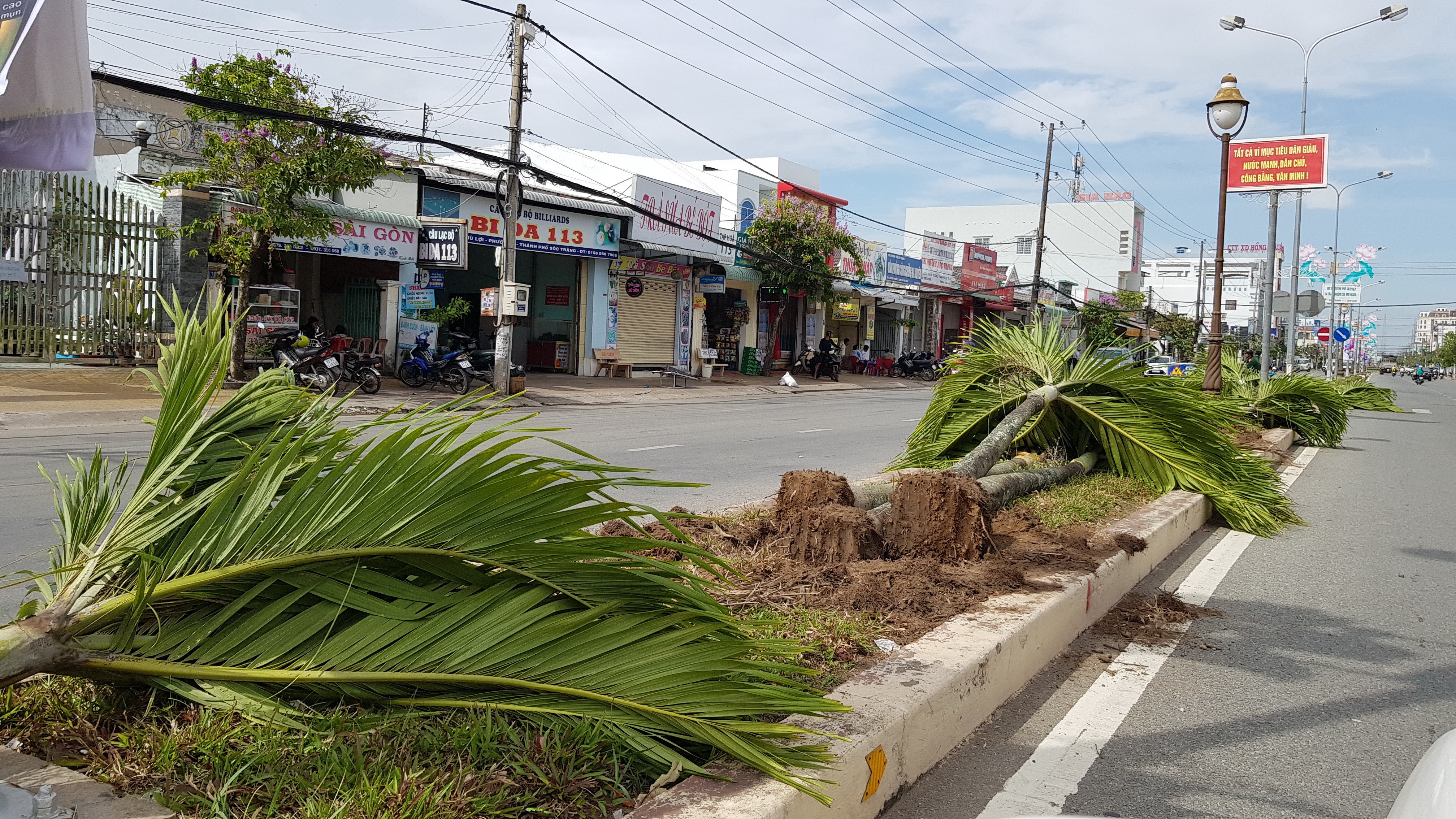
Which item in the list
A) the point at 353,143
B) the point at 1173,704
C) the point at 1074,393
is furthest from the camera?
the point at 353,143

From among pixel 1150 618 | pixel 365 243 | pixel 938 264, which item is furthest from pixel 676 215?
pixel 1150 618

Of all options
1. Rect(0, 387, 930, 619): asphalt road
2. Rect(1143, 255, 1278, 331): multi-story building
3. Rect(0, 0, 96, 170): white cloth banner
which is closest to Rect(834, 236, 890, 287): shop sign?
Rect(0, 387, 930, 619): asphalt road

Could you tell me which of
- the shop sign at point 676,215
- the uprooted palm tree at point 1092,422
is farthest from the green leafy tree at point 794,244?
the uprooted palm tree at point 1092,422

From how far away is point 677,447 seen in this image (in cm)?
1191

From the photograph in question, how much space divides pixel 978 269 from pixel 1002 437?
38.7 meters

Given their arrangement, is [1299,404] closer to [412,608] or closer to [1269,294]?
[1269,294]

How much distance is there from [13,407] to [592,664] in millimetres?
13460

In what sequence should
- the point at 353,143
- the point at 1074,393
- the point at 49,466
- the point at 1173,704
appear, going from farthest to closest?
the point at 353,143 → the point at 49,466 → the point at 1074,393 → the point at 1173,704

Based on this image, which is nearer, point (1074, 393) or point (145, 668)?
point (145, 668)

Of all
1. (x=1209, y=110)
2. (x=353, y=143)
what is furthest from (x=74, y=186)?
(x=1209, y=110)

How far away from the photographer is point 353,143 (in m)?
15.4

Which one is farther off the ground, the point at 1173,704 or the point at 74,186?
the point at 74,186

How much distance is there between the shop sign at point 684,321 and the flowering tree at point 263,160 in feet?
39.9

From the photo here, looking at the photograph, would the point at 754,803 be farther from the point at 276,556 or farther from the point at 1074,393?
the point at 1074,393
